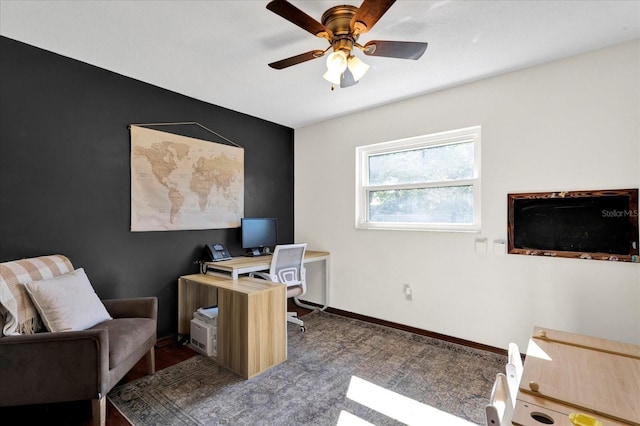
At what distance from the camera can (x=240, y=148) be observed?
141 inches

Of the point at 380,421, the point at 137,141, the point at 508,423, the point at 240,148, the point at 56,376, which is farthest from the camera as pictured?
the point at 240,148

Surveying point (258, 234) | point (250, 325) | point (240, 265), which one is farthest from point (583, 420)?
point (258, 234)

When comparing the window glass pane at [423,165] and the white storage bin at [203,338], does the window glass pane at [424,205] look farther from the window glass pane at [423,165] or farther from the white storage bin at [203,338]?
the white storage bin at [203,338]

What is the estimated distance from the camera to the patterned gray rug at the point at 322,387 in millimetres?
1846

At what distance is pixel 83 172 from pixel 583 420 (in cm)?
322

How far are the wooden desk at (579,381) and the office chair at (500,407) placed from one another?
0.03 m

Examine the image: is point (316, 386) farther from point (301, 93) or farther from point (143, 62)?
point (143, 62)

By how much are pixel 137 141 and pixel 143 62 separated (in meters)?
0.68

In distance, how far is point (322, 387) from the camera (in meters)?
2.16

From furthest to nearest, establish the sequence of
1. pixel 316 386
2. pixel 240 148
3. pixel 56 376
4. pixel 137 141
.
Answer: pixel 240 148
pixel 137 141
pixel 316 386
pixel 56 376

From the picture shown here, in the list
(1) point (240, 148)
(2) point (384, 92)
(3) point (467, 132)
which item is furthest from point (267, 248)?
(3) point (467, 132)

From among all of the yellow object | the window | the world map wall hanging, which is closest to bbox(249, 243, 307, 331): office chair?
the world map wall hanging

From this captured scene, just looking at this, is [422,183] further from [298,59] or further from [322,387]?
[322,387]

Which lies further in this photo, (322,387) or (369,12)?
(322,387)
